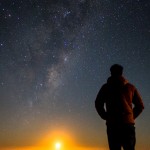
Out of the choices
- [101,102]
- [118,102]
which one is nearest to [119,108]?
[118,102]

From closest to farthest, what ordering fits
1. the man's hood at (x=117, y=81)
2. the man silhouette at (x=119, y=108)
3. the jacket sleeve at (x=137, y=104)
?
1. the man silhouette at (x=119, y=108)
2. the man's hood at (x=117, y=81)
3. the jacket sleeve at (x=137, y=104)

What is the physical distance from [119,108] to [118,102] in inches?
4.2

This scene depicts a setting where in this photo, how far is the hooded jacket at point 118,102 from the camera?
178 inches

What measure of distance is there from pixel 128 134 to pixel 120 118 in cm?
28

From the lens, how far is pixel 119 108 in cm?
458

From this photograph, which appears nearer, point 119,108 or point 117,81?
point 119,108

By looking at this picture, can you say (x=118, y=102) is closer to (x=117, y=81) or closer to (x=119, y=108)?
(x=119, y=108)

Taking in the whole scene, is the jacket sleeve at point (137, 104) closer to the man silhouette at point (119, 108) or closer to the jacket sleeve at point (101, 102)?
the man silhouette at point (119, 108)

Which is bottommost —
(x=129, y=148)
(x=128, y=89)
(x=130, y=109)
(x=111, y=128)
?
(x=129, y=148)

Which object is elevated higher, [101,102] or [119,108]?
[101,102]

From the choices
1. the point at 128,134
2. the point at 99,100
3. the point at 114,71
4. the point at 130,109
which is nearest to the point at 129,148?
the point at 128,134

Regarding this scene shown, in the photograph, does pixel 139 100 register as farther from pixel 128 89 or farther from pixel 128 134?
pixel 128 134

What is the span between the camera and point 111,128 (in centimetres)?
450

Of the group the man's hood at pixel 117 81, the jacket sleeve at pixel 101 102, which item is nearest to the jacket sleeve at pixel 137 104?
the man's hood at pixel 117 81
